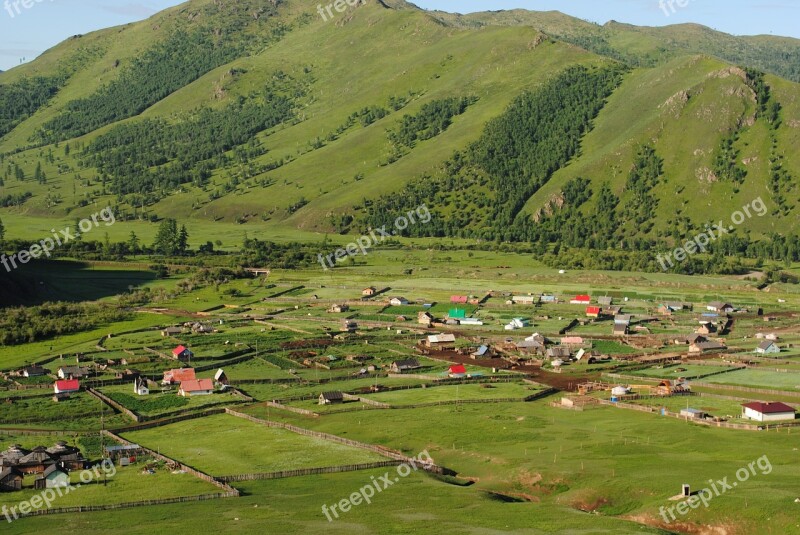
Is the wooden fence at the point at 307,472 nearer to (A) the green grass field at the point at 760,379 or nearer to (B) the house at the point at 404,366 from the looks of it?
(B) the house at the point at 404,366

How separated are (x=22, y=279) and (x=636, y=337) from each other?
4023 inches

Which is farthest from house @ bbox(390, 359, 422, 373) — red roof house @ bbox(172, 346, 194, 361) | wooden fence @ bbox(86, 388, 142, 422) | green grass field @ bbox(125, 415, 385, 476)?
wooden fence @ bbox(86, 388, 142, 422)

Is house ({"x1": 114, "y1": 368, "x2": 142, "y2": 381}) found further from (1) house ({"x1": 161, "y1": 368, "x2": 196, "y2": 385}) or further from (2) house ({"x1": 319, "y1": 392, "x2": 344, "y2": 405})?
(2) house ({"x1": 319, "y1": 392, "x2": 344, "y2": 405})

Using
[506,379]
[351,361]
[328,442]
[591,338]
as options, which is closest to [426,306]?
[591,338]

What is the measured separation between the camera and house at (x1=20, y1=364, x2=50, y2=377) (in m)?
115

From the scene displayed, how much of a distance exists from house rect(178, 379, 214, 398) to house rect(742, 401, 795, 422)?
50.0 meters

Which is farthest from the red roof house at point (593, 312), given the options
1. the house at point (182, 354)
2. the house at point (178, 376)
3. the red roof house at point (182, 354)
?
the house at point (178, 376)

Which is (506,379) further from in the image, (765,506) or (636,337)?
(765,506)

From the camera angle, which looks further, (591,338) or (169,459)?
(591,338)

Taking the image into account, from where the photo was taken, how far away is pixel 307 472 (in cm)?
7644

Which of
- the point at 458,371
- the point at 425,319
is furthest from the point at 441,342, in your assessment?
Answer: the point at 458,371

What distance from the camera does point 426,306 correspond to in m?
172

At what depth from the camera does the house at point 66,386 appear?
105688 millimetres

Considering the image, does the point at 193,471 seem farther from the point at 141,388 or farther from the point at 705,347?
the point at 705,347
